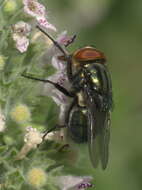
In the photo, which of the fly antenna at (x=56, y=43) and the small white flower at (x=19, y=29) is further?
the fly antenna at (x=56, y=43)

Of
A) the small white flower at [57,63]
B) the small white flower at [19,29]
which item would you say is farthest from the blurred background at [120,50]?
the small white flower at [19,29]

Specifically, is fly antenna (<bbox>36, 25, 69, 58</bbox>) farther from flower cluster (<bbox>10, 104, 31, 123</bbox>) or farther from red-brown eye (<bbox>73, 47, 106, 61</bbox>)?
flower cluster (<bbox>10, 104, 31, 123</bbox>)

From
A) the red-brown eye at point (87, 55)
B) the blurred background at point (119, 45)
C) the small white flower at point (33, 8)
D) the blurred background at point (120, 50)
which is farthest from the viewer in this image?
the blurred background at point (119, 45)

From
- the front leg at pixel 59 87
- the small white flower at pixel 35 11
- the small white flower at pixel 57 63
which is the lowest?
the front leg at pixel 59 87

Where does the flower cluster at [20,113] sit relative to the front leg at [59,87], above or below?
below

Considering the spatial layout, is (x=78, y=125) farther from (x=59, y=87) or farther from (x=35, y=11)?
(x=35, y=11)

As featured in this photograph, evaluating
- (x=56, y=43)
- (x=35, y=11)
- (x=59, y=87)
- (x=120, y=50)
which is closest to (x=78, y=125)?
(x=59, y=87)

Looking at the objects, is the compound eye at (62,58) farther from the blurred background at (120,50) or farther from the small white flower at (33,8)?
the blurred background at (120,50)
